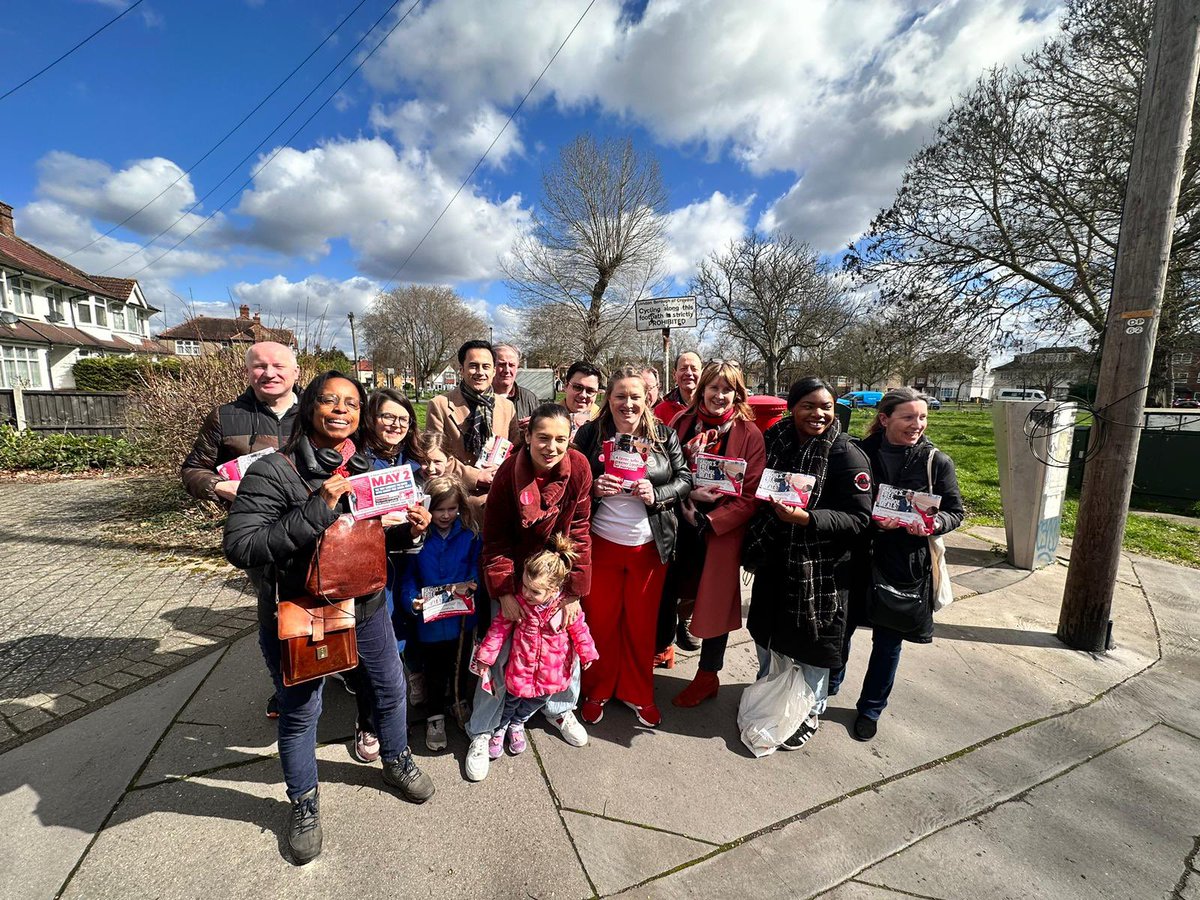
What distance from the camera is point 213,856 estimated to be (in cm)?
202

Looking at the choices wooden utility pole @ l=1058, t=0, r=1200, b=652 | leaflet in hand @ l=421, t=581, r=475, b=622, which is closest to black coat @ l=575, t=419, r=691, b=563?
leaflet in hand @ l=421, t=581, r=475, b=622

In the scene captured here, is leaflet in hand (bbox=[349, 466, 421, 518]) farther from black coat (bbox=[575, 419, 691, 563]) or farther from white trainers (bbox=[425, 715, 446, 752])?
white trainers (bbox=[425, 715, 446, 752])

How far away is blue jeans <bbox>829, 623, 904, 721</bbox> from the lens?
106 inches

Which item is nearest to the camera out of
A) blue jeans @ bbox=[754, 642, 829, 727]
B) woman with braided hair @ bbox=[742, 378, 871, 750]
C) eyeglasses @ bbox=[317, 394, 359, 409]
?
eyeglasses @ bbox=[317, 394, 359, 409]

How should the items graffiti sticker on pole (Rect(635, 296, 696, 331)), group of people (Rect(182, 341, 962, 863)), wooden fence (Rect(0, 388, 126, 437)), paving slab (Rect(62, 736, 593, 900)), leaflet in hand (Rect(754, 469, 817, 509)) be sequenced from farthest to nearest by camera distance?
wooden fence (Rect(0, 388, 126, 437)) < graffiti sticker on pole (Rect(635, 296, 696, 331)) < leaflet in hand (Rect(754, 469, 817, 509)) < group of people (Rect(182, 341, 962, 863)) < paving slab (Rect(62, 736, 593, 900))

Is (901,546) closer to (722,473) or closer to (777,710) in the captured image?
(722,473)

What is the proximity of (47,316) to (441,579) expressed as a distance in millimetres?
34411

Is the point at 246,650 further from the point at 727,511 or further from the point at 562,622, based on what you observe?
the point at 727,511

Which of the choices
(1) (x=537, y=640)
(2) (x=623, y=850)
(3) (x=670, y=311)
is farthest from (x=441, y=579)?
(3) (x=670, y=311)

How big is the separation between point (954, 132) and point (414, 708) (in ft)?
52.9

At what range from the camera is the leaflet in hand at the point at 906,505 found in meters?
2.43

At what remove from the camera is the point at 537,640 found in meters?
2.51

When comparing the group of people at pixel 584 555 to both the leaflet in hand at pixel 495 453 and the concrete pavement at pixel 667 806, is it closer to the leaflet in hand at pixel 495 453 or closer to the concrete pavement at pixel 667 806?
the leaflet in hand at pixel 495 453

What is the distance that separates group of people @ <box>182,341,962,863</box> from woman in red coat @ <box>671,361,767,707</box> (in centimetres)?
1
